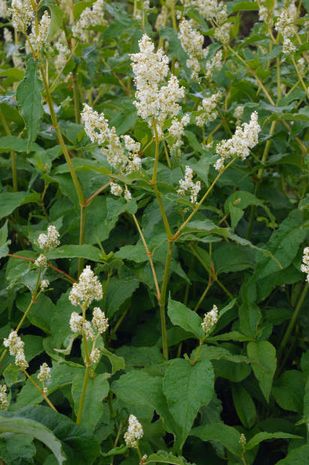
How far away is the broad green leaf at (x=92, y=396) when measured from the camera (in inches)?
64.2

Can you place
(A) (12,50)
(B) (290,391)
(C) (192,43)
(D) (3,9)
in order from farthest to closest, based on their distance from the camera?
(A) (12,50) < (D) (3,9) < (C) (192,43) < (B) (290,391)

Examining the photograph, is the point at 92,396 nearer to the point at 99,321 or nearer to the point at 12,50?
the point at 99,321

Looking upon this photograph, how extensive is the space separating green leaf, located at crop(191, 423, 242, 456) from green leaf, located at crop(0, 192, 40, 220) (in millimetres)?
909

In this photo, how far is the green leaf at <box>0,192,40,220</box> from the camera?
227 cm

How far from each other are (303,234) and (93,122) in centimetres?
80

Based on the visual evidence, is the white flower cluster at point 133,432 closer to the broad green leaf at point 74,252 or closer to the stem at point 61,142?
the broad green leaf at point 74,252

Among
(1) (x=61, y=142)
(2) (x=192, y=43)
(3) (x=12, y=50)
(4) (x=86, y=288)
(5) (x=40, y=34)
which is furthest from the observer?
(3) (x=12, y=50)

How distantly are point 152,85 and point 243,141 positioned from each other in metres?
0.28

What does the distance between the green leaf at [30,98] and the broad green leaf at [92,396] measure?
62 centimetres

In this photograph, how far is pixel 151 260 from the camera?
197 centimetres

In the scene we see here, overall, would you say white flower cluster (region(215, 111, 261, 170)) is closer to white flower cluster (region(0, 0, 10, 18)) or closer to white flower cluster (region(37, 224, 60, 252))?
white flower cluster (region(37, 224, 60, 252))

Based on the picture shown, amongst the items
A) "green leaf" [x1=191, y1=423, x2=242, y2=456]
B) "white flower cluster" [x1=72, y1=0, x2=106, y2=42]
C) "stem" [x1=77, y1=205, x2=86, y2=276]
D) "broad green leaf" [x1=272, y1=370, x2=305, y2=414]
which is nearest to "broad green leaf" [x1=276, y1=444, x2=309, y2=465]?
"green leaf" [x1=191, y1=423, x2=242, y2=456]

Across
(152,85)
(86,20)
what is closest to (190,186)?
(152,85)

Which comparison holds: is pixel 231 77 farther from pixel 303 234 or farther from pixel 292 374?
pixel 292 374
